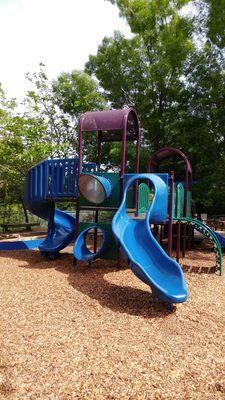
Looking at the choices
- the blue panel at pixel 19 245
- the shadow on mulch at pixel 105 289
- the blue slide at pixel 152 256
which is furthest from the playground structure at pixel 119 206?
the blue panel at pixel 19 245

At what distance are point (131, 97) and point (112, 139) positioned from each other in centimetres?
687

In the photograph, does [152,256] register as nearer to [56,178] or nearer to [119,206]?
[119,206]

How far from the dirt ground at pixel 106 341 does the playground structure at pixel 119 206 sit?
586 mm

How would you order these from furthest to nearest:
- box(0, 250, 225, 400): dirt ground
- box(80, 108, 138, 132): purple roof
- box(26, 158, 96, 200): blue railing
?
box(26, 158, 96, 200): blue railing → box(80, 108, 138, 132): purple roof → box(0, 250, 225, 400): dirt ground

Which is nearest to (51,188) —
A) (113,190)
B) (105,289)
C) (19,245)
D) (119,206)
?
(113,190)

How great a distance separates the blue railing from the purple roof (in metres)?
1.00

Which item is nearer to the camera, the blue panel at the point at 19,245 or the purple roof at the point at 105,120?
the purple roof at the point at 105,120

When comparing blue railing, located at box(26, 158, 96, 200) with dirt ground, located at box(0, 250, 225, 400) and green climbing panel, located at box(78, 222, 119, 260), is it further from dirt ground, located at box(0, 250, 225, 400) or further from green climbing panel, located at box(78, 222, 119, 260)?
dirt ground, located at box(0, 250, 225, 400)

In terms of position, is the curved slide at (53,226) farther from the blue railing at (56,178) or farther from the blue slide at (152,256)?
the blue slide at (152,256)

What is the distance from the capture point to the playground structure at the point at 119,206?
555 cm

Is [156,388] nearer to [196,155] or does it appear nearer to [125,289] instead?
[125,289]

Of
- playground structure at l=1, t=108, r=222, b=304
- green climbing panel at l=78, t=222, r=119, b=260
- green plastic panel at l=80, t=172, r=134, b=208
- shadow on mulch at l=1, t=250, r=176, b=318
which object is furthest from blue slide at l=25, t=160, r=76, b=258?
green climbing panel at l=78, t=222, r=119, b=260

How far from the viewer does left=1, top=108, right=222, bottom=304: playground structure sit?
5547mm

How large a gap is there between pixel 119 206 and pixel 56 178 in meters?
1.89
